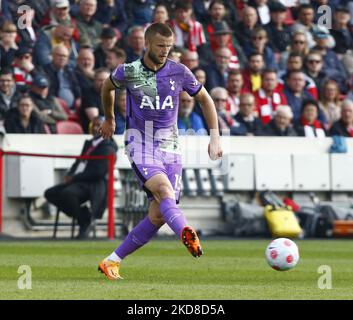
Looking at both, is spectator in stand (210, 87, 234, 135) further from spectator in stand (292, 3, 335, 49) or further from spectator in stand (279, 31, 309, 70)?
spectator in stand (292, 3, 335, 49)

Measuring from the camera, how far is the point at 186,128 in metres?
19.1

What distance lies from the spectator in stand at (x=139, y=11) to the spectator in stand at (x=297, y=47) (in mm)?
2783

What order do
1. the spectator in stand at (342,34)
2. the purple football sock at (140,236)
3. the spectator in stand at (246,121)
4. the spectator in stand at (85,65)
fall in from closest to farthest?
1. the purple football sock at (140,236)
2. the spectator in stand at (85,65)
3. the spectator in stand at (246,121)
4. the spectator in stand at (342,34)

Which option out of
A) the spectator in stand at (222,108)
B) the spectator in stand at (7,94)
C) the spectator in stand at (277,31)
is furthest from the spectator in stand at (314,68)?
the spectator in stand at (7,94)

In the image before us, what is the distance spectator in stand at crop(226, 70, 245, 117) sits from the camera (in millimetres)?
20062

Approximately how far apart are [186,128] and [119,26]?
2.73 m

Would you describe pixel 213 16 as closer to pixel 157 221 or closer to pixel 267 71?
pixel 267 71

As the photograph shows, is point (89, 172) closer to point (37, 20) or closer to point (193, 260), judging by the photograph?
point (37, 20)

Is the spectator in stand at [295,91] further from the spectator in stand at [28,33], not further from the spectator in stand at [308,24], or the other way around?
the spectator in stand at [28,33]

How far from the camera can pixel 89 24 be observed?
20.2 meters

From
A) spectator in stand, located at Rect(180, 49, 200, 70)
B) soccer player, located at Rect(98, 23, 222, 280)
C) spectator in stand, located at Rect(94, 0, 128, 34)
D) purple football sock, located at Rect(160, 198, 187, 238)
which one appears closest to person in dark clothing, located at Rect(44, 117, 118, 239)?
spectator in stand, located at Rect(180, 49, 200, 70)

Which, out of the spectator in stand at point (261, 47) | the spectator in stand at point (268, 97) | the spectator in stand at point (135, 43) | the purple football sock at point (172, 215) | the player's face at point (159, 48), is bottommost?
the purple football sock at point (172, 215)

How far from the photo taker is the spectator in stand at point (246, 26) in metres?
21.9
